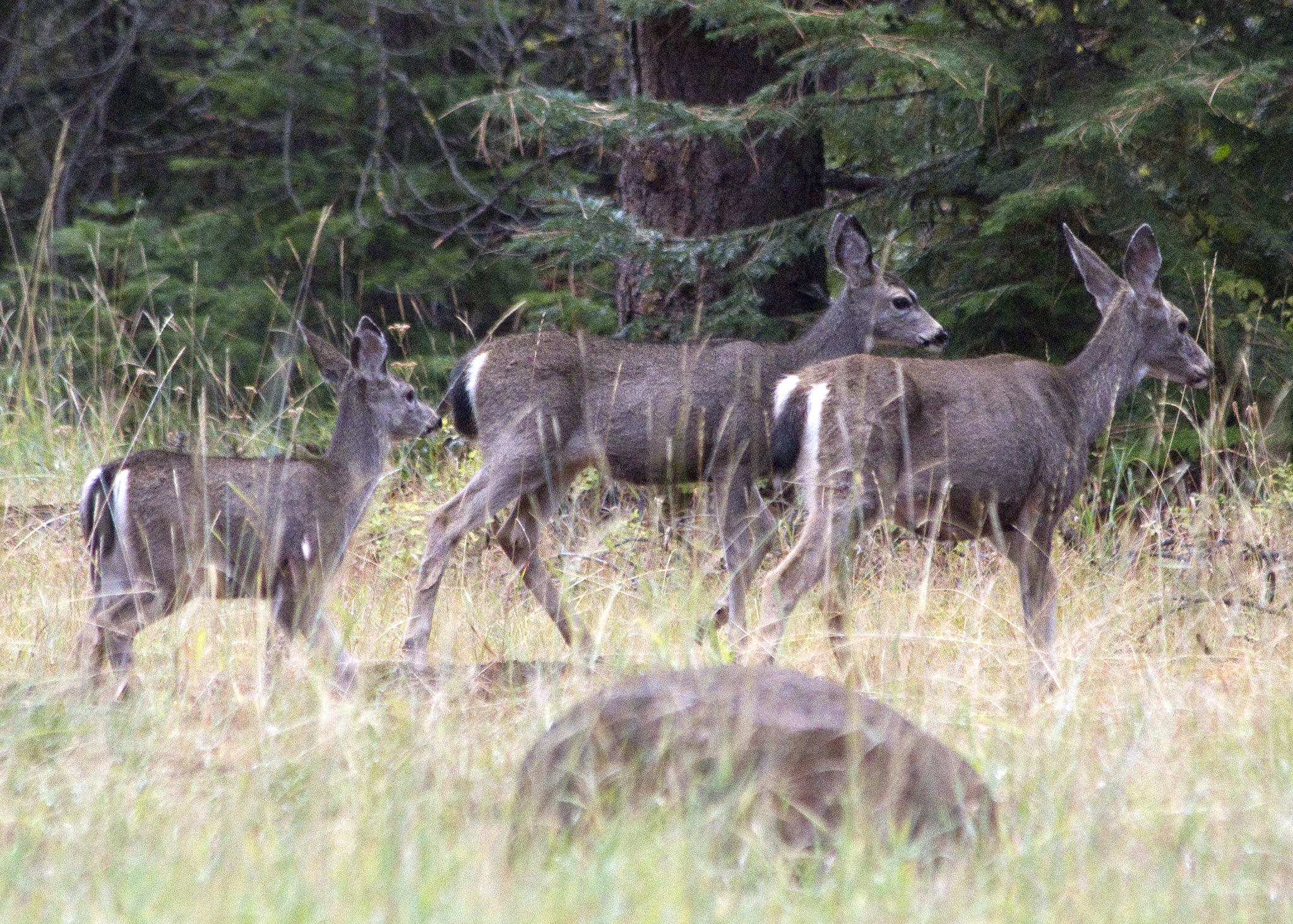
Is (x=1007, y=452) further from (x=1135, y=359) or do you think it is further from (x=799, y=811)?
(x=799, y=811)

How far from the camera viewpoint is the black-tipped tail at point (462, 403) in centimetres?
691

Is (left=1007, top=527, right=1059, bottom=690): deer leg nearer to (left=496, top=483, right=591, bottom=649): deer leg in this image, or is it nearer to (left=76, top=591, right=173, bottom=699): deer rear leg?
(left=496, top=483, right=591, bottom=649): deer leg

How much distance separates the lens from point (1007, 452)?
20.3 feet

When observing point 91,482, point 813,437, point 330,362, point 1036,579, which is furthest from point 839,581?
point 91,482

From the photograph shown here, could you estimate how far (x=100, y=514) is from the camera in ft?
18.4

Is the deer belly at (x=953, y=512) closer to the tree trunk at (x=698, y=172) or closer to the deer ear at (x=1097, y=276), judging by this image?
the deer ear at (x=1097, y=276)

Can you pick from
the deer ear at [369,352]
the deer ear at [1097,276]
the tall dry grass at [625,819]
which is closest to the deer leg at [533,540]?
the tall dry grass at [625,819]

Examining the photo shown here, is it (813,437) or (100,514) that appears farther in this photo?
(813,437)

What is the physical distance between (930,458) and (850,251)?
205cm

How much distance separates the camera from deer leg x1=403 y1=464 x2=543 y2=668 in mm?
6527

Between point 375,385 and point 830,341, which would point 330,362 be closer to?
point 375,385

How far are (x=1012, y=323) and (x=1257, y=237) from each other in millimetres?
1280

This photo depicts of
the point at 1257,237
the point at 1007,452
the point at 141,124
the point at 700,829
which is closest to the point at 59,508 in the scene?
the point at 1007,452

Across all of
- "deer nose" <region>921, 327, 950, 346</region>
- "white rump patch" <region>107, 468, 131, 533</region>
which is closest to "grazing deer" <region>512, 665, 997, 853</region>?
"white rump patch" <region>107, 468, 131, 533</region>
